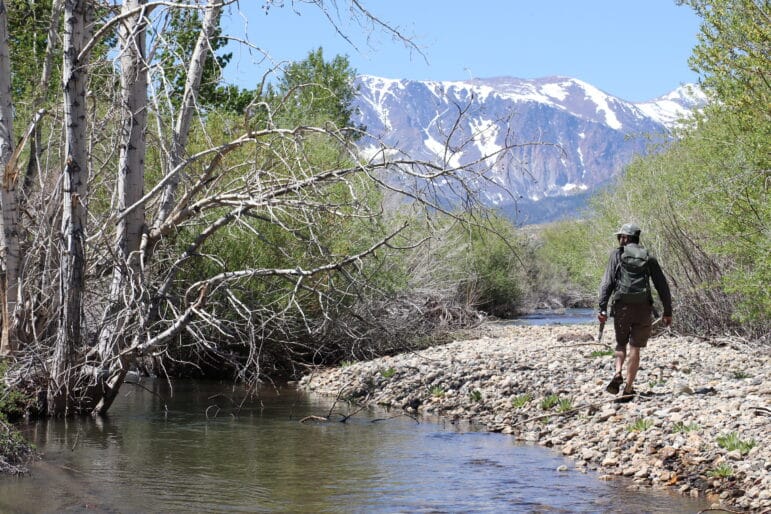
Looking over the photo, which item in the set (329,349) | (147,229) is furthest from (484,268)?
(147,229)

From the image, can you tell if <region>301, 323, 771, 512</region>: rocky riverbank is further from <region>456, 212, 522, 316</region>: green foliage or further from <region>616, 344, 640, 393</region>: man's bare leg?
<region>456, 212, 522, 316</region>: green foliage

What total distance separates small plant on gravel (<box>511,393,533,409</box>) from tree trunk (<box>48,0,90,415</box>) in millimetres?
6097

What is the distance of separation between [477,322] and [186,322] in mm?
16180

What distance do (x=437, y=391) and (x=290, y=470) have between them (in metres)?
5.39

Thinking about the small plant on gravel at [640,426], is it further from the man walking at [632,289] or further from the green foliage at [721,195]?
the green foliage at [721,195]

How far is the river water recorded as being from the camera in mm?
8734

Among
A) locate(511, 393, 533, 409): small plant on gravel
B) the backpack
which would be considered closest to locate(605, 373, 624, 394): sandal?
the backpack

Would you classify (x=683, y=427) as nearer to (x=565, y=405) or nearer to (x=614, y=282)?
(x=614, y=282)

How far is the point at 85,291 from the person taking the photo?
11.8m

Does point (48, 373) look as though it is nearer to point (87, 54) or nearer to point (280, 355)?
point (87, 54)

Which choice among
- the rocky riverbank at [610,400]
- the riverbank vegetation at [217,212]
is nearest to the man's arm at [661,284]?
the rocky riverbank at [610,400]

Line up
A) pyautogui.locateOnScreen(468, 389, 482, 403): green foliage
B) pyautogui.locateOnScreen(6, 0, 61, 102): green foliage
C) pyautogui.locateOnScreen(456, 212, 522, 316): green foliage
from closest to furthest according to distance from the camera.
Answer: pyautogui.locateOnScreen(468, 389, 482, 403): green foliage
pyautogui.locateOnScreen(6, 0, 61, 102): green foliage
pyautogui.locateOnScreen(456, 212, 522, 316): green foliage

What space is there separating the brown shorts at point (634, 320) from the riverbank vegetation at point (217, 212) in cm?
185

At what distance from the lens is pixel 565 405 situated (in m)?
12.8
